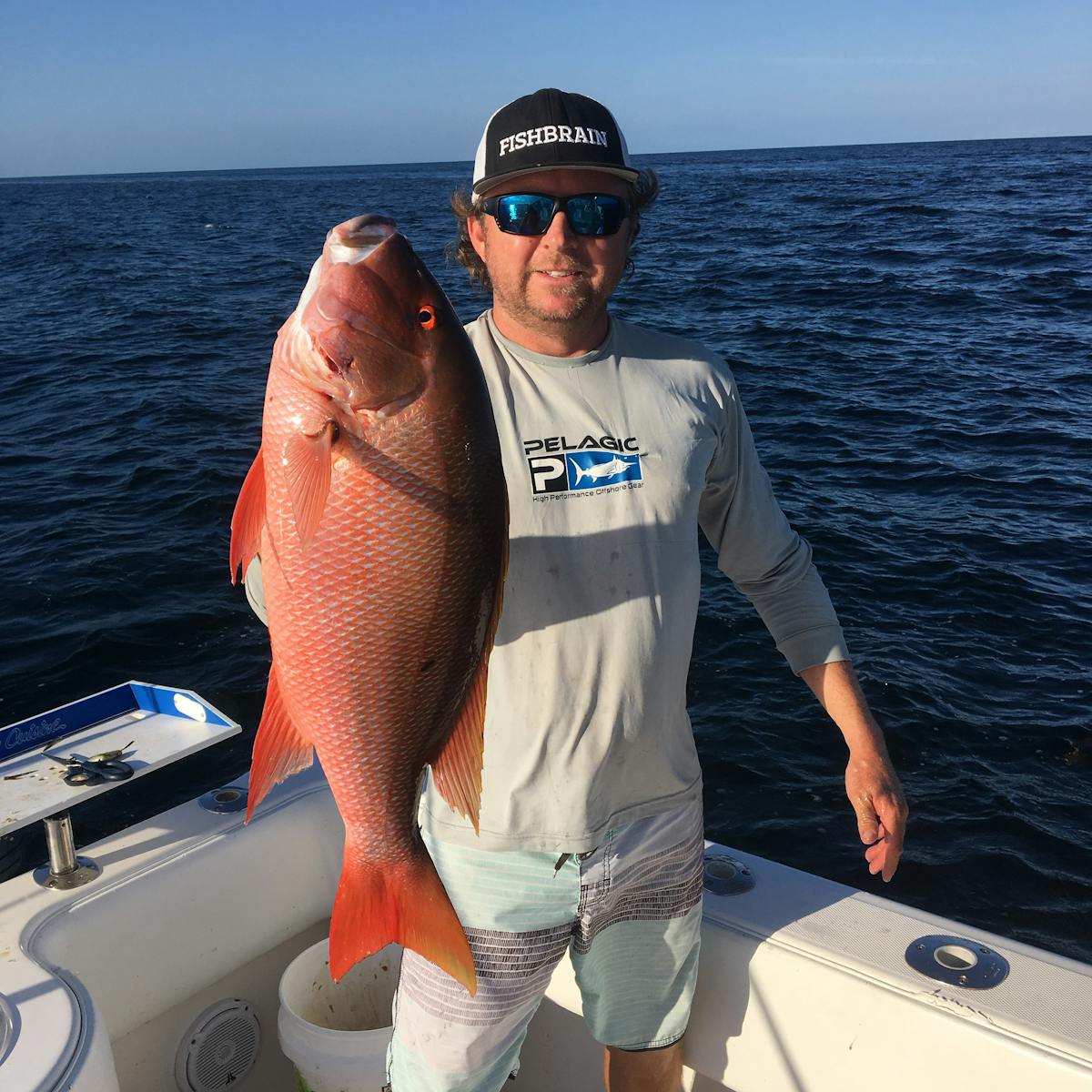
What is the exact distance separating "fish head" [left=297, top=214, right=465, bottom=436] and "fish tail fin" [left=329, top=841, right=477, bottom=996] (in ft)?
2.80

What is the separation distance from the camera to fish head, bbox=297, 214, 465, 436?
152 centimetres

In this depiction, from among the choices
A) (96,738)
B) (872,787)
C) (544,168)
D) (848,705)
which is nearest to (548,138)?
(544,168)

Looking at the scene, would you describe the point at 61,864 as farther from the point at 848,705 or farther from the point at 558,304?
the point at 848,705

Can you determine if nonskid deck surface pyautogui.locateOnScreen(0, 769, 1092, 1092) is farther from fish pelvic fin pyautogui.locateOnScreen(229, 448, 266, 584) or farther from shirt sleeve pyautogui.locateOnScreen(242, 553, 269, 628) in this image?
fish pelvic fin pyautogui.locateOnScreen(229, 448, 266, 584)

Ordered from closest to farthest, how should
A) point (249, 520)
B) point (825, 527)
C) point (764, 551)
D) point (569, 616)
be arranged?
point (249, 520)
point (569, 616)
point (764, 551)
point (825, 527)

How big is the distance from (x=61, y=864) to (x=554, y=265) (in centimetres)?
196

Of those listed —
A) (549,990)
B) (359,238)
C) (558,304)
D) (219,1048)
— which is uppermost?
(359,238)

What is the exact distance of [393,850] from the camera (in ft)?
6.17

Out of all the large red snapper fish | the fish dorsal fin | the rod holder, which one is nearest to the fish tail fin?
the fish dorsal fin

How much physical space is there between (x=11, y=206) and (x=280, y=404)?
249 ft

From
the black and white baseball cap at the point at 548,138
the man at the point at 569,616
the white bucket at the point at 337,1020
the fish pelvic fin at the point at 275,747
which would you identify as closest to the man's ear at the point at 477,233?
the man at the point at 569,616

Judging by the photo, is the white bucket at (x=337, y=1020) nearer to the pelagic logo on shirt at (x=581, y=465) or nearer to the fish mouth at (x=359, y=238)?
the pelagic logo on shirt at (x=581, y=465)

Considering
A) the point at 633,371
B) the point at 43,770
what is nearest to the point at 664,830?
the point at 633,371

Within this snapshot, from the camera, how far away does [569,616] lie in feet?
7.10
